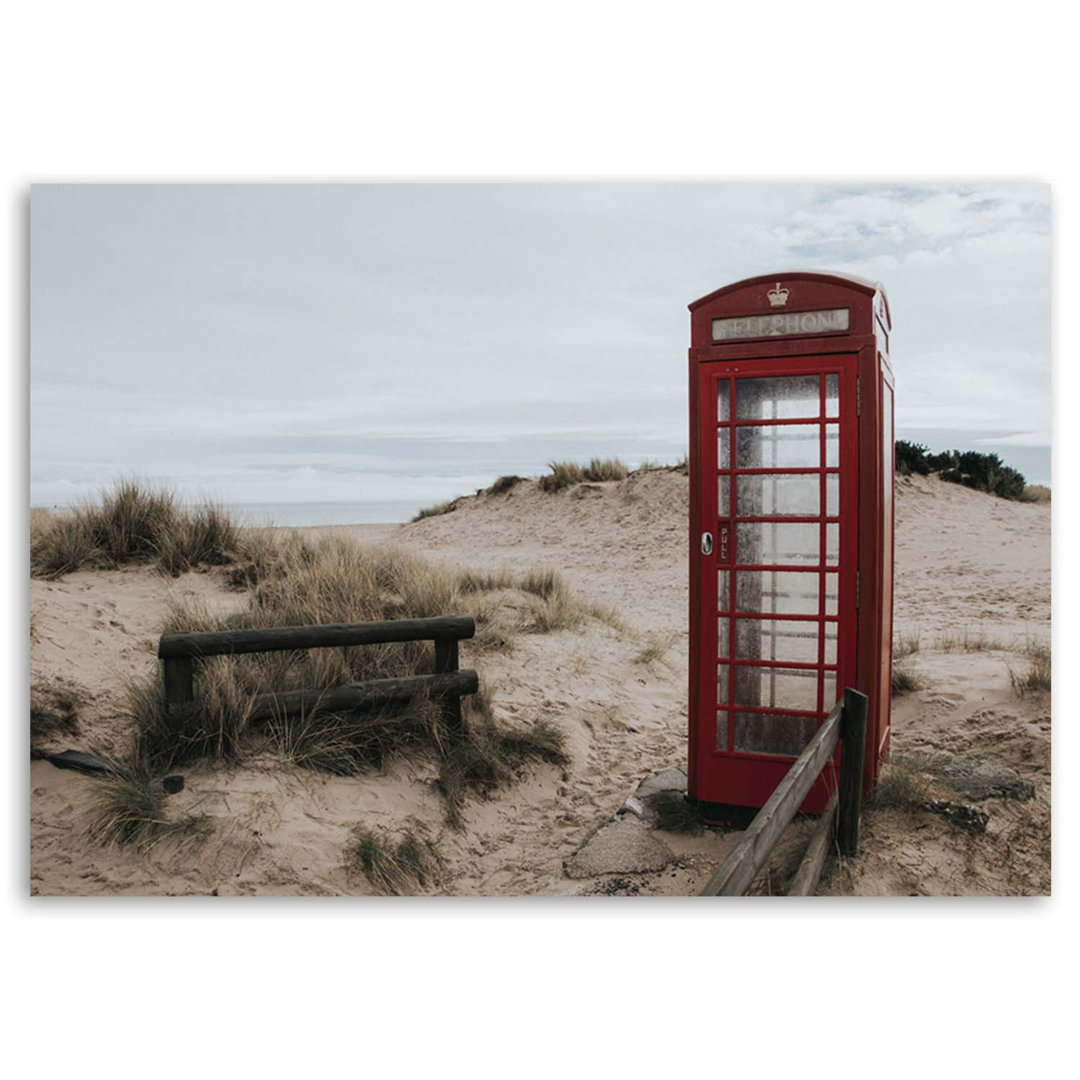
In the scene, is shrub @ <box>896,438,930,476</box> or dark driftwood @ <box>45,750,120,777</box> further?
shrub @ <box>896,438,930,476</box>

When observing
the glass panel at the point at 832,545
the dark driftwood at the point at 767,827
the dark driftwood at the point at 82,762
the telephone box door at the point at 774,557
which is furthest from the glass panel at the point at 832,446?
the dark driftwood at the point at 82,762

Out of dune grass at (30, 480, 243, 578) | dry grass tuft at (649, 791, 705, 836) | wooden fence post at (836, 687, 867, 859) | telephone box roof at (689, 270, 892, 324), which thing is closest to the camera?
wooden fence post at (836, 687, 867, 859)

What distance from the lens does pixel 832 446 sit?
3674mm

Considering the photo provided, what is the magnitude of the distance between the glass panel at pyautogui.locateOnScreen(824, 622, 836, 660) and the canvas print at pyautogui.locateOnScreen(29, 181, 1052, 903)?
0.03 metres

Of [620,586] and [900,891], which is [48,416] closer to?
[900,891]

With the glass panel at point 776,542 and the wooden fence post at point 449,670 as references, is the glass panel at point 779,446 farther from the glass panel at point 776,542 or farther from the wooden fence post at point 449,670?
the wooden fence post at point 449,670

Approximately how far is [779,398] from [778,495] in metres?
0.43

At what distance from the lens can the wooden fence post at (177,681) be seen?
13.4 ft

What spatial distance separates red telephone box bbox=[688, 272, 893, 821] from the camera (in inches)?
142

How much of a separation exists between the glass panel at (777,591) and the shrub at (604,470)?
12.5 meters

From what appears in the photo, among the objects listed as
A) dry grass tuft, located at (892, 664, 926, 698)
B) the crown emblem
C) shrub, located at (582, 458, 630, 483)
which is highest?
shrub, located at (582, 458, 630, 483)

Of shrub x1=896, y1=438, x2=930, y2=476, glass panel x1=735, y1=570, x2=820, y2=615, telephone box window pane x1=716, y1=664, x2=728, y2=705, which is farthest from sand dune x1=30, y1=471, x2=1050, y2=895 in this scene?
shrub x1=896, y1=438, x2=930, y2=476

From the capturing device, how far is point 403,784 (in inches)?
168

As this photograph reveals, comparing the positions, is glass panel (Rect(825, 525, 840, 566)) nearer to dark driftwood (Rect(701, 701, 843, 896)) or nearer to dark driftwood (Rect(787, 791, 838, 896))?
dark driftwood (Rect(701, 701, 843, 896))
